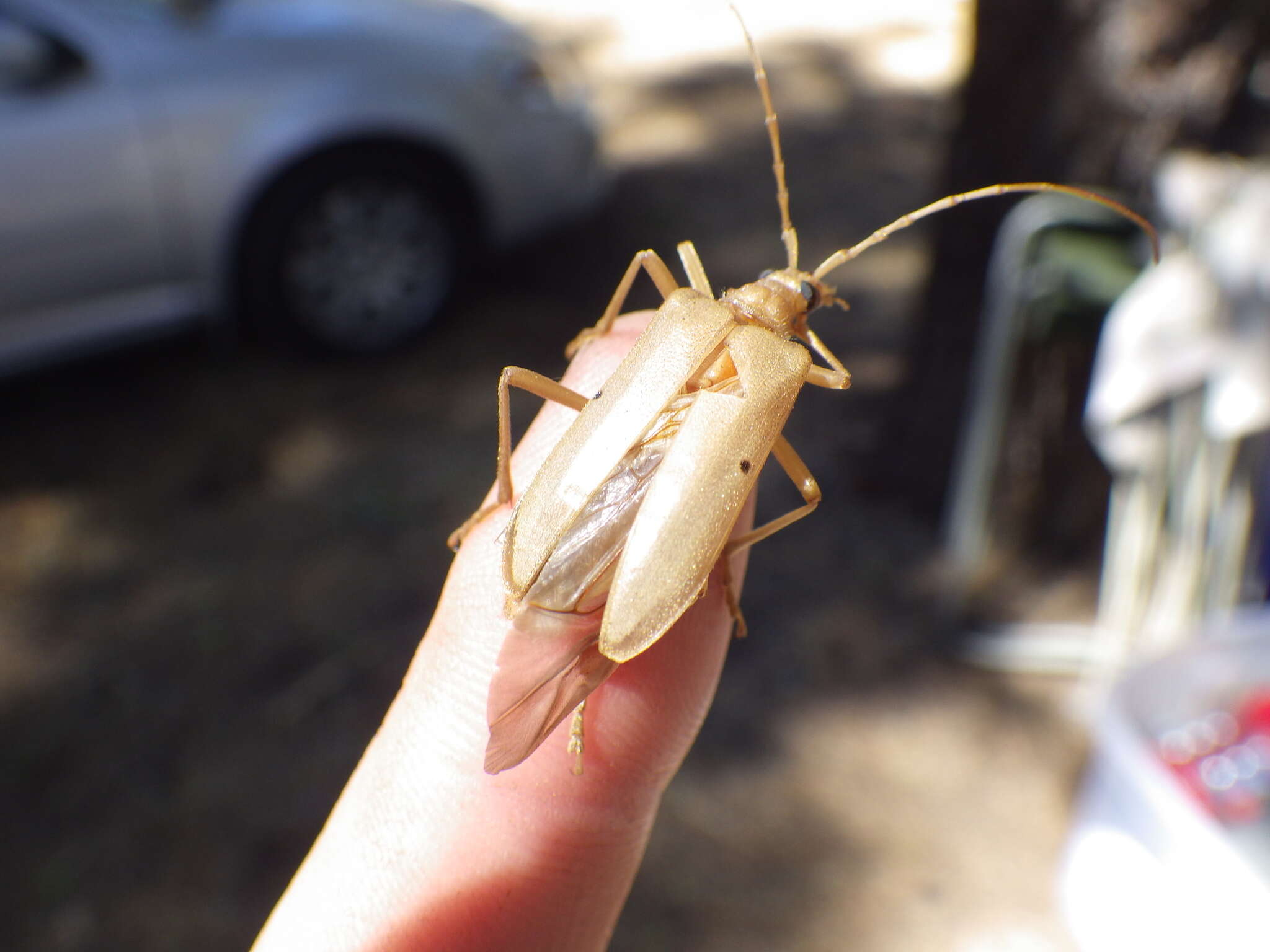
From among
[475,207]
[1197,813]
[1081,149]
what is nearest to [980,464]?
[1081,149]

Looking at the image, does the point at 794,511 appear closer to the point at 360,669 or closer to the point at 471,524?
the point at 471,524

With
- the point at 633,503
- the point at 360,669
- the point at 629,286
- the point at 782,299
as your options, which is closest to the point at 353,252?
the point at 360,669

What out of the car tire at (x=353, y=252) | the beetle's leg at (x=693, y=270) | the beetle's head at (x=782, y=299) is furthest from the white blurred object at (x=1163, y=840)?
the car tire at (x=353, y=252)

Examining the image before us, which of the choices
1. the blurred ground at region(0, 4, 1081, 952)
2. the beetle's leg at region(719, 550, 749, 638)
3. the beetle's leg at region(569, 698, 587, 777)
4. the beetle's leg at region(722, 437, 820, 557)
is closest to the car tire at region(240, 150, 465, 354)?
the blurred ground at region(0, 4, 1081, 952)

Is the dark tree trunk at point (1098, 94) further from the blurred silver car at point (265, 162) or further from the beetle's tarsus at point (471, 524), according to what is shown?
the blurred silver car at point (265, 162)

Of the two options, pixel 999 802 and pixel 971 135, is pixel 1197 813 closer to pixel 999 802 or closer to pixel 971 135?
pixel 999 802

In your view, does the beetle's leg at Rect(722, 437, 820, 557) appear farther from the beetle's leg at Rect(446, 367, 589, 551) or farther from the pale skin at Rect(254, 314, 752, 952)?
the beetle's leg at Rect(446, 367, 589, 551)
